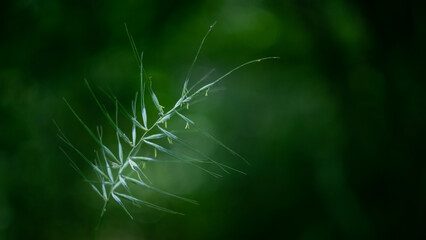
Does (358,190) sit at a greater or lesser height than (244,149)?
greater

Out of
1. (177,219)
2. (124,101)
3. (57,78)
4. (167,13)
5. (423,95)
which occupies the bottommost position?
(177,219)

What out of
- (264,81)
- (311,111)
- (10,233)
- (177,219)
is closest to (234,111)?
(264,81)

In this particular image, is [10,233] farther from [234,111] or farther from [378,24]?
[378,24]

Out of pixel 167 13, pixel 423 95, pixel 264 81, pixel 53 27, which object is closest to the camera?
pixel 423 95

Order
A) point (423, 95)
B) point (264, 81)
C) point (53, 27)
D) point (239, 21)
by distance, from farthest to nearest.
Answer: point (264, 81) < point (239, 21) < point (53, 27) < point (423, 95)

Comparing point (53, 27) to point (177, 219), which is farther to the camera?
point (177, 219)

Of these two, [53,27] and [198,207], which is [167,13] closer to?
[53,27]
